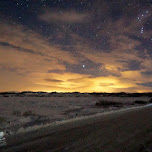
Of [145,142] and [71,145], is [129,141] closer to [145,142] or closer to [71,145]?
[145,142]

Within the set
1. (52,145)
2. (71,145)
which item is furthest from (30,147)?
(71,145)

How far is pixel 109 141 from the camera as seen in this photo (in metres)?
5.30

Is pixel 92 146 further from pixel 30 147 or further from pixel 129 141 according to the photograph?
pixel 30 147

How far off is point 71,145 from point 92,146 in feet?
1.98

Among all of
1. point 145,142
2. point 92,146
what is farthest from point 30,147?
point 145,142

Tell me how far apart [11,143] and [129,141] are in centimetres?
362

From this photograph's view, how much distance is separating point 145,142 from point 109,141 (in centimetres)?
105

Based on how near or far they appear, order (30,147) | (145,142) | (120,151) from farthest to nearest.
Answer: (145,142), (30,147), (120,151)

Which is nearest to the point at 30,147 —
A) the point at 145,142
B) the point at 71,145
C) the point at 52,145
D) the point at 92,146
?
the point at 52,145

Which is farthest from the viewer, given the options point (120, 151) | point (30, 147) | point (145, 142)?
point (145, 142)

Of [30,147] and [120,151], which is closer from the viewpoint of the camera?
[120,151]

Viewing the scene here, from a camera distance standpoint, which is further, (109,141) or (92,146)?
(109,141)

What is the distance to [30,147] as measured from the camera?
15.7ft

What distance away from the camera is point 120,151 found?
4363 millimetres
